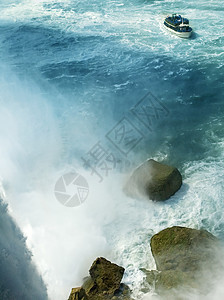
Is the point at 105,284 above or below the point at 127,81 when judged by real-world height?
above

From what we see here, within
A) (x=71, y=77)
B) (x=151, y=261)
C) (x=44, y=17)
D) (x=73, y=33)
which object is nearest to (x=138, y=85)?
(x=71, y=77)

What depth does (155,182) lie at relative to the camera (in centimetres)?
2439

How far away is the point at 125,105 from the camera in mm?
37125

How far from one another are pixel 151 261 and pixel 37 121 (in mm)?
21179

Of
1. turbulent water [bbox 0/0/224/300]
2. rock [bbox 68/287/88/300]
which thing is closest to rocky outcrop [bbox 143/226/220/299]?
turbulent water [bbox 0/0/224/300]

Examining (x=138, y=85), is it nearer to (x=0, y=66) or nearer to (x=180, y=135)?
(x=180, y=135)

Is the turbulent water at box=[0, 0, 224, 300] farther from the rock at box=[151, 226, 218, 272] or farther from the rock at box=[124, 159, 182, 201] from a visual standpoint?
the rock at box=[151, 226, 218, 272]

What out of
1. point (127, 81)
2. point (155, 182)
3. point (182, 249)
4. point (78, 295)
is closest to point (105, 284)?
point (78, 295)

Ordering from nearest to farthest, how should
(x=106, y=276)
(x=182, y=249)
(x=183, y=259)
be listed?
(x=106, y=276) < (x=183, y=259) < (x=182, y=249)

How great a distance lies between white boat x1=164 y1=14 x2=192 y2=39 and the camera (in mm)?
47906

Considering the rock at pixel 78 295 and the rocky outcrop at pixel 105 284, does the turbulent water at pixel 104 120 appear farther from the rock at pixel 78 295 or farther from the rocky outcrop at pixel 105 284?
the rock at pixel 78 295

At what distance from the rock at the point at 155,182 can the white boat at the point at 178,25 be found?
29.7m

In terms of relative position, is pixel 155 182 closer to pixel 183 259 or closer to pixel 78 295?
pixel 183 259

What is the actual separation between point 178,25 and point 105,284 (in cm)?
4200
